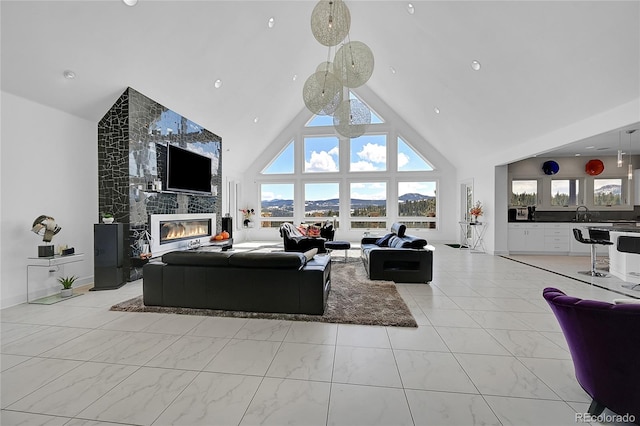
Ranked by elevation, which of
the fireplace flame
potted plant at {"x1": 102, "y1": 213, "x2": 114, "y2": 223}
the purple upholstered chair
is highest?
potted plant at {"x1": 102, "y1": 213, "x2": 114, "y2": 223}

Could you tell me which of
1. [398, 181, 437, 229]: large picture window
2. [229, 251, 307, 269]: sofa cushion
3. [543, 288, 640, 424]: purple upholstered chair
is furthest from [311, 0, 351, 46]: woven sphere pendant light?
[398, 181, 437, 229]: large picture window

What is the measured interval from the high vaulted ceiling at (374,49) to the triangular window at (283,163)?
138 inches

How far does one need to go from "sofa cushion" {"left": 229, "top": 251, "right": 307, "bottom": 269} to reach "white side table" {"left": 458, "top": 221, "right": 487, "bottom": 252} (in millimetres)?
6730

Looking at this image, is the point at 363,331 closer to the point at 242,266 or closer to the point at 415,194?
the point at 242,266

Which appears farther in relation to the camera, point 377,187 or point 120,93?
point 377,187

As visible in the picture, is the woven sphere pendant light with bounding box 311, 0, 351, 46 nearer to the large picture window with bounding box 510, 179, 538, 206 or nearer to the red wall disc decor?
the large picture window with bounding box 510, 179, 538, 206

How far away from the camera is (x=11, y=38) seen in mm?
3146

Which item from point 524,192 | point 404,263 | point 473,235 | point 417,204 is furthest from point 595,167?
point 404,263

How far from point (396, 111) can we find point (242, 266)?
8.62m

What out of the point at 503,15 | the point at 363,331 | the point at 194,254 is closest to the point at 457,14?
the point at 503,15

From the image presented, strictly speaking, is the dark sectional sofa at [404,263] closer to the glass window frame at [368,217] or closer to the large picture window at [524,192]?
the large picture window at [524,192]

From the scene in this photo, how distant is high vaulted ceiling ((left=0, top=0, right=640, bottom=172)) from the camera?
318 cm

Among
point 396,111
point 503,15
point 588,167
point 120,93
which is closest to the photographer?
point 503,15

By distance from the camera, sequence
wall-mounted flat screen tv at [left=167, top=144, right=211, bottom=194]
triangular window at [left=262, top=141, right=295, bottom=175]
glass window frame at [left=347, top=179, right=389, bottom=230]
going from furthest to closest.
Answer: triangular window at [left=262, top=141, right=295, bottom=175] < glass window frame at [left=347, top=179, right=389, bottom=230] < wall-mounted flat screen tv at [left=167, top=144, right=211, bottom=194]
